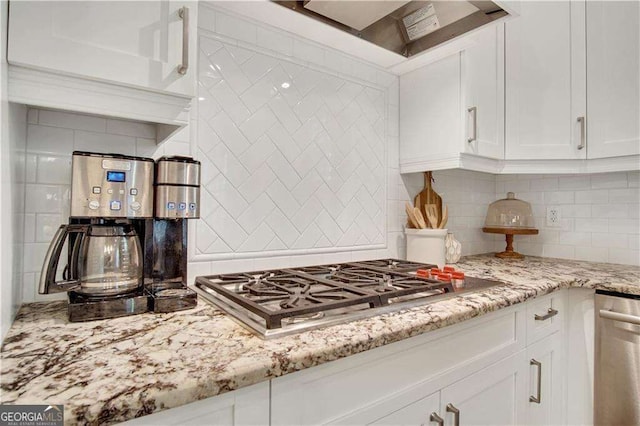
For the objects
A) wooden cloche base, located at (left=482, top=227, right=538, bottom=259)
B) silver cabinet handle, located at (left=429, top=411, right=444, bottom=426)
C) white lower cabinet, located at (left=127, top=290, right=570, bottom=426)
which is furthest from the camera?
wooden cloche base, located at (left=482, top=227, right=538, bottom=259)

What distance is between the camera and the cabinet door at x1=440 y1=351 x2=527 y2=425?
1.01 m

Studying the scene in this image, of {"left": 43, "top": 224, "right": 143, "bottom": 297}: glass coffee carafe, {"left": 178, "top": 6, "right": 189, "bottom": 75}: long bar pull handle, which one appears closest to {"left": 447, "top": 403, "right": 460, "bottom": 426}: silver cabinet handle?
{"left": 43, "top": 224, "right": 143, "bottom": 297}: glass coffee carafe

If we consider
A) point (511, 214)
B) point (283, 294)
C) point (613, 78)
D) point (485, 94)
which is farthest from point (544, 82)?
point (283, 294)

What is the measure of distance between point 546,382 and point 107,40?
1.85 m

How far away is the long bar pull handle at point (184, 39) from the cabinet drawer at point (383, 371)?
756 millimetres

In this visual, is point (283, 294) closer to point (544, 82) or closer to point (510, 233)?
point (510, 233)

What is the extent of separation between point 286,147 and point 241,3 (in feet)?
1.79

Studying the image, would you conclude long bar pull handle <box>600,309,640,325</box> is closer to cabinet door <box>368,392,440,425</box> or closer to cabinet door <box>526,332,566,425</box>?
cabinet door <box>526,332,566,425</box>

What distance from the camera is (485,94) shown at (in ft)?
5.71

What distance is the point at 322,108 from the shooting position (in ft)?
5.21

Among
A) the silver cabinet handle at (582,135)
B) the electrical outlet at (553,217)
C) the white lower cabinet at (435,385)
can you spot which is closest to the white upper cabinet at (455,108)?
the silver cabinet handle at (582,135)

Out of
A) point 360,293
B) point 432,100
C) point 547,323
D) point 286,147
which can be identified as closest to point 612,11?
point 432,100

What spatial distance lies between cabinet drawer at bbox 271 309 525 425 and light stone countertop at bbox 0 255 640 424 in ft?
0.20

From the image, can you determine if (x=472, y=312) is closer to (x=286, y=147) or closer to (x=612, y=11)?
(x=286, y=147)
